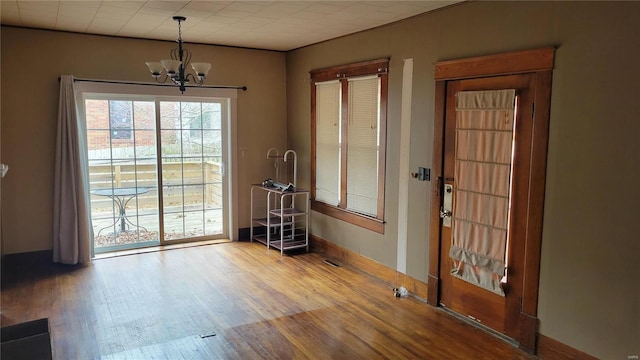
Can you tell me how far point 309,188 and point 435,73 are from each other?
8.54 feet

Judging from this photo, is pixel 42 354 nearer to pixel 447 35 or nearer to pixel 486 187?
pixel 486 187

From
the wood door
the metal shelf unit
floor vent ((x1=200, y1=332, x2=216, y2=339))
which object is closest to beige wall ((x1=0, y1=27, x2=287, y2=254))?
the metal shelf unit

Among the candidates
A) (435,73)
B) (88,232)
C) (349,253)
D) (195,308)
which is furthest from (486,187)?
(88,232)

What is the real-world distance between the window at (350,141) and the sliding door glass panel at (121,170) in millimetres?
2042

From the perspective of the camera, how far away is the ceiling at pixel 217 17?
371cm

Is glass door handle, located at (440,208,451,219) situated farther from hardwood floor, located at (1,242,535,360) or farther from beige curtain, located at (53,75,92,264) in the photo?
beige curtain, located at (53,75,92,264)

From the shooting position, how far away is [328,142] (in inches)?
215

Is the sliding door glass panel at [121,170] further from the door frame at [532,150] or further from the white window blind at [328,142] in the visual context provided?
the door frame at [532,150]

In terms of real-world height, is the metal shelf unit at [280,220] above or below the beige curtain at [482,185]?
below

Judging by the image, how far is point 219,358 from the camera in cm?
306

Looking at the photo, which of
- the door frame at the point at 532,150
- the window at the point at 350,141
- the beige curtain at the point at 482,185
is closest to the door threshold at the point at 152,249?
the window at the point at 350,141

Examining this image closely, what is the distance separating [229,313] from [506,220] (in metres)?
2.33

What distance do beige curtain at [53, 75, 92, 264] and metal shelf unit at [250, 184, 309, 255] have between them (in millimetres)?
2067

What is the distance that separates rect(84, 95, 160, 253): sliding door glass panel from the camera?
527 cm
